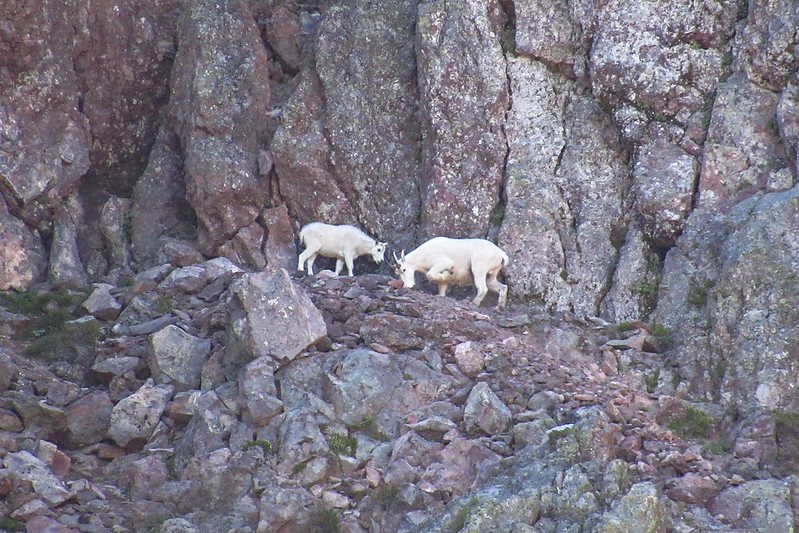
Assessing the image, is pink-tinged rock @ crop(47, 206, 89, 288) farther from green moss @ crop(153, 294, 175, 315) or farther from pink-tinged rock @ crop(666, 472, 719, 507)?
pink-tinged rock @ crop(666, 472, 719, 507)

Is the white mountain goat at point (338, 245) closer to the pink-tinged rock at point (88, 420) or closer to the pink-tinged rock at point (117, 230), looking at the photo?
the pink-tinged rock at point (117, 230)

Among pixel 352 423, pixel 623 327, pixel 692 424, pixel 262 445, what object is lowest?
pixel 262 445

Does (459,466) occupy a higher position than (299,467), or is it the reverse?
(459,466)

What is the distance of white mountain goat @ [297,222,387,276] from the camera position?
22.3 metres

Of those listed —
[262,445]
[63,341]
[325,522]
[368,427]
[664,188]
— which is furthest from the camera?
[664,188]

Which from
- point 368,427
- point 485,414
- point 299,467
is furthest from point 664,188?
point 299,467

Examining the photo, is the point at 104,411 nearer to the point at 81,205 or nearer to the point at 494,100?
the point at 81,205

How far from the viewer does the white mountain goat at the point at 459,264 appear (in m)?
20.5

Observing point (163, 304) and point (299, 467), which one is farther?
point (163, 304)

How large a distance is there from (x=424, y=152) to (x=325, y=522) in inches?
433

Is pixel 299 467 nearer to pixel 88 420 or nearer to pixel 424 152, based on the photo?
pixel 88 420

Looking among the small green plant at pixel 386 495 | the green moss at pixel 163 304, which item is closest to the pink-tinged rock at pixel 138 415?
the green moss at pixel 163 304

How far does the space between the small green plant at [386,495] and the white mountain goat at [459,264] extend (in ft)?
20.4

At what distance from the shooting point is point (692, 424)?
16.3 metres
